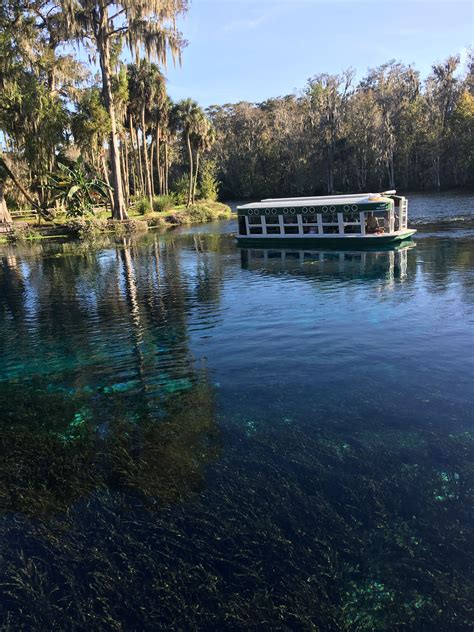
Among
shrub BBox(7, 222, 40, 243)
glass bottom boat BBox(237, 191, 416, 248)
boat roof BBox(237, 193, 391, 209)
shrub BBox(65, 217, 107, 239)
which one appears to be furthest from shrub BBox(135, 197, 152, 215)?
boat roof BBox(237, 193, 391, 209)

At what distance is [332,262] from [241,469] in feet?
63.9

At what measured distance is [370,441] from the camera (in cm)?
758

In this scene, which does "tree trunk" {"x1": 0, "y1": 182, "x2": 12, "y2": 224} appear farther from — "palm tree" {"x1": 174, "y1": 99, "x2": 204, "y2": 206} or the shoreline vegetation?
"palm tree" {"x1": 174, "y1": 99, "x2": 204, "y2": 206}

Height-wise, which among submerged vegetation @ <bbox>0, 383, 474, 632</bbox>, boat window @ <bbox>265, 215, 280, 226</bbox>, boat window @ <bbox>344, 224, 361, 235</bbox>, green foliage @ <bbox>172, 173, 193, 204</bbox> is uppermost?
green foliage @ <bbox>172, 173, 193, 204</bbox>

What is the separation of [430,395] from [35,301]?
16136 mm

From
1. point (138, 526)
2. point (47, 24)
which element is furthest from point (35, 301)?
point (47, 24)

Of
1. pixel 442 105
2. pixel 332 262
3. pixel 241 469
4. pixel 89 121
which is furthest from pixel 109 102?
pixel 442 105

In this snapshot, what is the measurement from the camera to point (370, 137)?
86875 millimetres

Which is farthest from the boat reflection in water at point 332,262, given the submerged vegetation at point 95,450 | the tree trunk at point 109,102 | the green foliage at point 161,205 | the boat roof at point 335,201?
the green foliage at point 161,205

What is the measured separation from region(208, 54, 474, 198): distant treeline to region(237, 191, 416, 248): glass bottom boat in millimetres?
60486

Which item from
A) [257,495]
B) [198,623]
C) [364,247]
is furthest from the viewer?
[364,247]

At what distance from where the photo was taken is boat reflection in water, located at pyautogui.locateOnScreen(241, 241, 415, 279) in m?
22.1

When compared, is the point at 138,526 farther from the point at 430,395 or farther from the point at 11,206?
the point at 11,206

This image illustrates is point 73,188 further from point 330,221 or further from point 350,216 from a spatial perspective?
point 350,216
